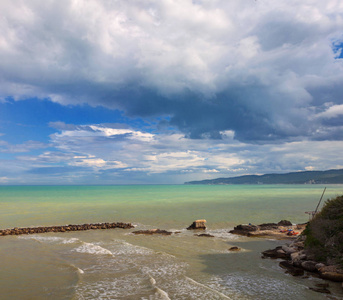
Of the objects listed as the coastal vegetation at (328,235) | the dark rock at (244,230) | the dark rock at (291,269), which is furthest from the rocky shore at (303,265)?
the dark rock at (244,230)

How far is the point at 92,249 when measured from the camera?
20.3 metres

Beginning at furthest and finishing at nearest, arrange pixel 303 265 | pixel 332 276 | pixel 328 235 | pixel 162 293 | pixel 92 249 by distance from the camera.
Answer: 1. pixel 92 249
2. pixel 328 235
3. pixel 303 265
4. pixel 332 276
5. pixel 162 293

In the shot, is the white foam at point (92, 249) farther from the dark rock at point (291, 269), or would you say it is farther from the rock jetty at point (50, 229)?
the dark rock at point (291, 269)

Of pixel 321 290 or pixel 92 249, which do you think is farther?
pixel 92 249

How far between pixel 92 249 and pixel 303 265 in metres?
15.4

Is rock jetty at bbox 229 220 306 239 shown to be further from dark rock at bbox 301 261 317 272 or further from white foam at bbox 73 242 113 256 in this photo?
white foam at bbox 73 242 113 256

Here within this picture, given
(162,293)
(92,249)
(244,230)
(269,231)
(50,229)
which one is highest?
(50,229)

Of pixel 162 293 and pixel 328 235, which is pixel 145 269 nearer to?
pixel 162 293

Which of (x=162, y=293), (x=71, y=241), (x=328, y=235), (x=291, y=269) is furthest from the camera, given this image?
(x=71, y=241)

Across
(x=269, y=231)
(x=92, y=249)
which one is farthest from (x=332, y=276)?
(x=92, y=249)

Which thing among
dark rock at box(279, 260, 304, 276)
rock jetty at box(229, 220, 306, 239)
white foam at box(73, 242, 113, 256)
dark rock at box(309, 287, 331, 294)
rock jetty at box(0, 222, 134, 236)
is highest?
rock jetty at box(0, 222, 134, 236)

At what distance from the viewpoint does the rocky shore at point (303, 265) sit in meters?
12.8

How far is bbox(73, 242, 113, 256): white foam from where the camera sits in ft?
63.1

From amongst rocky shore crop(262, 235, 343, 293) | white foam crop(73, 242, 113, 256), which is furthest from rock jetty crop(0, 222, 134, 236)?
rocky shore crop(262, 235, 343, 293)
